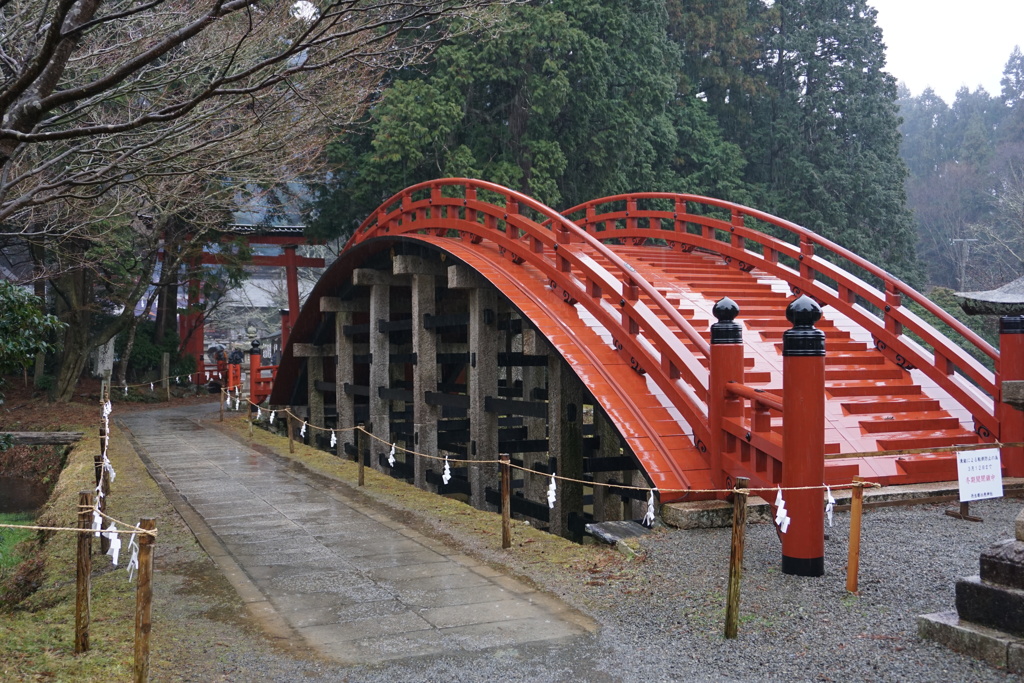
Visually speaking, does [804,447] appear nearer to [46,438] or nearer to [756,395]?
[756,395]

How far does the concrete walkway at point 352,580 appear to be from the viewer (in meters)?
5.32

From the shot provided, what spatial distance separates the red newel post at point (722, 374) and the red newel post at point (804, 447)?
1148mm

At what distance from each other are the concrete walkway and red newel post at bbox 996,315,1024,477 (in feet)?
16.6

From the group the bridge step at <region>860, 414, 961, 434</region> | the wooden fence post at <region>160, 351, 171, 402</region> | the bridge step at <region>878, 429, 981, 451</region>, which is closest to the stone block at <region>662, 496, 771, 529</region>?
the bridge step at <region>878, 429, 981, 451</region>

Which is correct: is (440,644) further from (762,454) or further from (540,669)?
(762,454)

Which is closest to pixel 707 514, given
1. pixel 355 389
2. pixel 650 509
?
pixel 650 509

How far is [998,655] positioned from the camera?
448 centimetres

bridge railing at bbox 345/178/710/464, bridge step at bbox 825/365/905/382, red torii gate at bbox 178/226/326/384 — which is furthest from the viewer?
red torii gate at bbox 178/226/326/384

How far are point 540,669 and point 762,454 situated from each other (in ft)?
10.2

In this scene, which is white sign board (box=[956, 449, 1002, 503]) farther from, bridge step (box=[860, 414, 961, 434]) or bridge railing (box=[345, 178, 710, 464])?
bridge railing (box=[345, 178, 710, 464])

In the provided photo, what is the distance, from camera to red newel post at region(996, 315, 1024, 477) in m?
8.34

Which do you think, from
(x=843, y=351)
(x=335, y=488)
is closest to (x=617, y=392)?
(x=843, y=351)

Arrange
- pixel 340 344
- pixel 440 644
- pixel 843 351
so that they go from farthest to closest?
pixel 340 344 < pixel 843 351 < pixel 440 644

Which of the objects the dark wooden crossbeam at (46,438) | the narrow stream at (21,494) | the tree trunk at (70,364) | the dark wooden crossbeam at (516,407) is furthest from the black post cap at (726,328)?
the tree trunk at (70,364)
